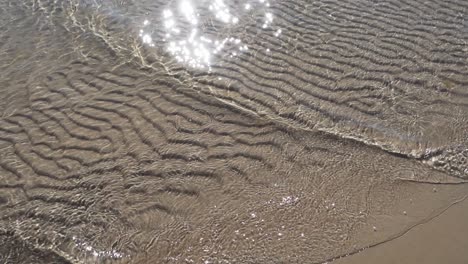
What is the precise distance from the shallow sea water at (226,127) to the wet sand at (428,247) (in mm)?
91

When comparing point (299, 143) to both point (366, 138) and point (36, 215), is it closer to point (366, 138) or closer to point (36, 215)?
point (366, 138)

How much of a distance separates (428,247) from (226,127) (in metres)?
2.29

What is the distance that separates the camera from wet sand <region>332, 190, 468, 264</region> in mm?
3537

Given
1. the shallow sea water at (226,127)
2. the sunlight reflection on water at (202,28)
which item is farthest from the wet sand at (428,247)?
the sunlight reflection on water at (202,28)

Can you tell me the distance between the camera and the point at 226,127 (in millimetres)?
4984

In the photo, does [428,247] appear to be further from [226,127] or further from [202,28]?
[202,28]

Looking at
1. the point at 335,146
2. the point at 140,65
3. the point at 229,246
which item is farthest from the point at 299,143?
the point at 140,65

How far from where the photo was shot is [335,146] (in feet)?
15.2

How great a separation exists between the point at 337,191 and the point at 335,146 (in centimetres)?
63

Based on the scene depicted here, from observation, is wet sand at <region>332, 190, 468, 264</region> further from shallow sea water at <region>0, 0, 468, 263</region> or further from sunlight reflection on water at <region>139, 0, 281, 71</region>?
sunlight reflection on water at <region>139, 0, 281, 71</region>

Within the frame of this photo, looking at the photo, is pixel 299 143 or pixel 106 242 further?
pixel 299 143

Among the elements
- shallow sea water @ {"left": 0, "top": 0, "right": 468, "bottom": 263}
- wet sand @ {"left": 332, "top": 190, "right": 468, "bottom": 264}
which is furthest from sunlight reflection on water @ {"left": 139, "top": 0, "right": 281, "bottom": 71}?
wet sand @ {"left": 332, "top": 190, "right": 468, "bottom": 264}

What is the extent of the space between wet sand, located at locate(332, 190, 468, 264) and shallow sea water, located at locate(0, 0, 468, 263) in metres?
0.09

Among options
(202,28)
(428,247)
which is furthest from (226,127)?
(428,247)
